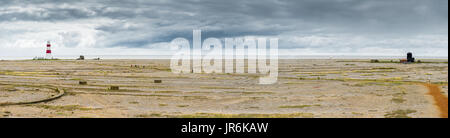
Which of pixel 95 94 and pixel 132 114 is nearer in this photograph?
pixel 132 114

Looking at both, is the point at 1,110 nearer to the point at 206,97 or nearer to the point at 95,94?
the point at 95,94

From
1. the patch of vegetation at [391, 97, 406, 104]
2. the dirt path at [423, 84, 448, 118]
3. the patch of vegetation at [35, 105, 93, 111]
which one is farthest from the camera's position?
the patch of vegetation at [391, 97, 406, 104]

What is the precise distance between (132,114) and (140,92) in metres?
9.56

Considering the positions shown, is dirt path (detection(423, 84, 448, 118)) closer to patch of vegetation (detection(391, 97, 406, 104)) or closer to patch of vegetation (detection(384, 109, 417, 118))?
patch of vegetation (detection(384, 109, 417, 118))

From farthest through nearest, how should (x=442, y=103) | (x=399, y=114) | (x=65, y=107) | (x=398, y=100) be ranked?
(x=398, y=100)
(x=442, y=103)
(x=65, y=107)
(x=399, y=114)

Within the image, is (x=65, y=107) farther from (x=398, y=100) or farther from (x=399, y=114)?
(x=398, y=100)

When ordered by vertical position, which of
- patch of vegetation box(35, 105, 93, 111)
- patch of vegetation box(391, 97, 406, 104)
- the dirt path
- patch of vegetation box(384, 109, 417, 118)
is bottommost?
patch of vegetation box(384, 109, 417, 118)

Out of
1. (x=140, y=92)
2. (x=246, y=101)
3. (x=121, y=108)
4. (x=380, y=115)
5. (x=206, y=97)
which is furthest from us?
(x=140, y=92)

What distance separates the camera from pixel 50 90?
89.8 feet

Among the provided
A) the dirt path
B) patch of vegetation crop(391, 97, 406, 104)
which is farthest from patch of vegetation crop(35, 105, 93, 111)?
patch of vegetation crop(391, 97, 406, 104)

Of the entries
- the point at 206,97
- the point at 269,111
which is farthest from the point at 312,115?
the point at 206,97

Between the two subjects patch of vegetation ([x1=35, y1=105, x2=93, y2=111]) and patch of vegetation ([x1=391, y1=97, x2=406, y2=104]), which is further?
patch of vegetation ([x1=391, y1=97, x2=406, y2=104])

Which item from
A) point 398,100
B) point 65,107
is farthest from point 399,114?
point 65,107

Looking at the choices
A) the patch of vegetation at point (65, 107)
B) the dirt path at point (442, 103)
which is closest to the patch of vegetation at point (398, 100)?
the dirt path at point (442, 103)
